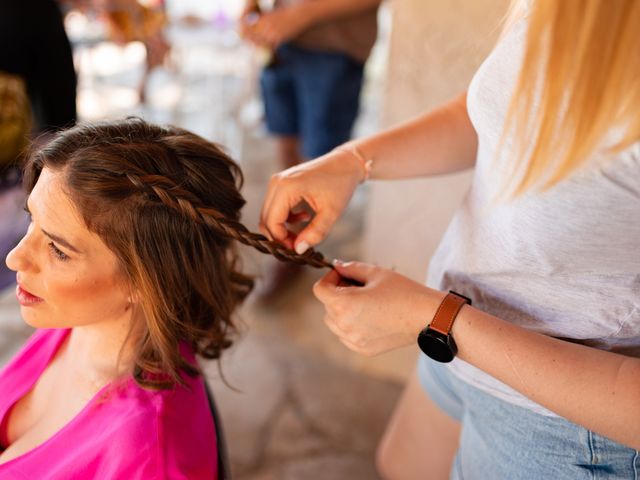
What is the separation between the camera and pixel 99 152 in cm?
74

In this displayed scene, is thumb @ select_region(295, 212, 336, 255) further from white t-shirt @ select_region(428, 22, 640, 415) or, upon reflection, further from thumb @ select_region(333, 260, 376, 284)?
white t-shirt @ select_region(428, 22, 640, 415)

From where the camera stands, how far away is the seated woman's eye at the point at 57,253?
2.47 ft

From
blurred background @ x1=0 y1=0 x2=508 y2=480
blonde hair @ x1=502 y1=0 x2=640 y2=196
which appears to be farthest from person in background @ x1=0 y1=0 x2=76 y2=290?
blonde hair @ x1=502 y1=0 x2=640 y2=196

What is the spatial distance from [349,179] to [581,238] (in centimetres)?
33

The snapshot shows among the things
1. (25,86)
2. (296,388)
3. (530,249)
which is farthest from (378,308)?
(25,86)

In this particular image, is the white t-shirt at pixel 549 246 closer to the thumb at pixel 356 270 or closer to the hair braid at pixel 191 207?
the thumb at pixel 356 270

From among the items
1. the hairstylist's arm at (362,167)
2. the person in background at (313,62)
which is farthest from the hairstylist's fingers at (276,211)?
the person in background at (313,62)

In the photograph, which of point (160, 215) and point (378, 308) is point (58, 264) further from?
point (378, 308)

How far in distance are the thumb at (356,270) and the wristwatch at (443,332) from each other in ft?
0.34

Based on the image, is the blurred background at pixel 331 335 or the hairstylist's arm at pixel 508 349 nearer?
the hairstylist's arm at pixel 508 349

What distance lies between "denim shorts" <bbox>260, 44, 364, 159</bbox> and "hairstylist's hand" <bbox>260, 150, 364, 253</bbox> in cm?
107

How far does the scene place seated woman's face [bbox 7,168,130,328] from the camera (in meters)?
0.75

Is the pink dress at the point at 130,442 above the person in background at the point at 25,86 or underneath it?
underneath

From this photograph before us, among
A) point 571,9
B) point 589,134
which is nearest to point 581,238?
point 589,134
